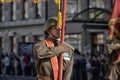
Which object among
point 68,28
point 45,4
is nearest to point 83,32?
point 68,28

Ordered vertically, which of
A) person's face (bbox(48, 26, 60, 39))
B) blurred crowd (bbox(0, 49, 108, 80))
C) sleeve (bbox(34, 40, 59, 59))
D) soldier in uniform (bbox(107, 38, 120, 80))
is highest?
person's face (bbox(48, 26, 60, 39))

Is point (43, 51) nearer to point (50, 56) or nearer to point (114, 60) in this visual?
point (50, 56)

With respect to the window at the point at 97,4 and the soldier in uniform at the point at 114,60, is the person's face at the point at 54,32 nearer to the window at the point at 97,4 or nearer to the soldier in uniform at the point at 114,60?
the soldier in uniform at the point at 114,60

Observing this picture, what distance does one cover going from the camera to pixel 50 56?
18.0 feet

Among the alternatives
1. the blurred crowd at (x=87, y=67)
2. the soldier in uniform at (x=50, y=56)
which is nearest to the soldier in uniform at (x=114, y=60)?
the soldier in uniform at (x=50, y=56)

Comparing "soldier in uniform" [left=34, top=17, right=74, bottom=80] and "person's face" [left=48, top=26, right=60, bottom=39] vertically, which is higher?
"person's face" [left=48, top=26, right=60, bottom=39]

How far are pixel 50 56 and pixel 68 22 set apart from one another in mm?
27279

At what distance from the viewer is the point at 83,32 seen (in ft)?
113

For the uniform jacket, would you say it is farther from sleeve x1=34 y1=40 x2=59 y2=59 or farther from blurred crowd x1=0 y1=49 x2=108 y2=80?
blurred crowd x1=0 y1=49 x2=108 y2=80

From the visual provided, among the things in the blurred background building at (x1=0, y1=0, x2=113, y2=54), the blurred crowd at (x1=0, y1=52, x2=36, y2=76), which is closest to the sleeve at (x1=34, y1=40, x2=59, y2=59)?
the blurred crowd at (x1=0, y1=52, x2=36, y2=76)

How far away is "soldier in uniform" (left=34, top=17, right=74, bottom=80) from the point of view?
550 centimetres

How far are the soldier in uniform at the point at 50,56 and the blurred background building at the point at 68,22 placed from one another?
25.6 m

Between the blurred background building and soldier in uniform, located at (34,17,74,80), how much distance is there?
25.6 m

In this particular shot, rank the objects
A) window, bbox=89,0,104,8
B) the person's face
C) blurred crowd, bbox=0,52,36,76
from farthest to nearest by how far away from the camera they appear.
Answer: window, bbox=89,0,104,8 < blurred crowd, bbox=0,52,36,76 < the person's face
